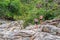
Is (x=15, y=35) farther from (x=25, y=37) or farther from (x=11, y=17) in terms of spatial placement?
(x=11, y=17)

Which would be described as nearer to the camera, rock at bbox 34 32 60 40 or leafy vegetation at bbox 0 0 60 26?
rock at bbox 34 32 60 40

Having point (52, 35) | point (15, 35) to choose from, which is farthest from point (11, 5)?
point (52, 35)

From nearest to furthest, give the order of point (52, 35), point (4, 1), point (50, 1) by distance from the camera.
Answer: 1. point (52, 35)
2. point (50, 1)
3. point (4, 1)

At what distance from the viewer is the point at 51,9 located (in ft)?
63.2

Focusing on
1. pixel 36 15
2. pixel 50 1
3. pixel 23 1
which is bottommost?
pixel 36 15

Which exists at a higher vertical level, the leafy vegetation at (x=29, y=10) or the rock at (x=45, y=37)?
the leafy vegetation at (x=29, y=10)

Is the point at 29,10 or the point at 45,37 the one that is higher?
the point at 29,10

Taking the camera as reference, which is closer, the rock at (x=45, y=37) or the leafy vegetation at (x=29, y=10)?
the rock at (x=45, y=37)

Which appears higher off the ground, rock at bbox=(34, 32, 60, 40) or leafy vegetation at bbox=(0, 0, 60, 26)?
leafy vegetation at bbox=(0, 0, 60, 26)

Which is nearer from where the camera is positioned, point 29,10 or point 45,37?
point 45,37

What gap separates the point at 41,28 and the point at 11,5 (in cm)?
1300

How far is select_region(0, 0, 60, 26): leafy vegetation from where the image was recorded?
18.4 m

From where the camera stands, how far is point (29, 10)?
77.6 feet

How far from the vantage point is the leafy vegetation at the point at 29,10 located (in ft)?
60.4
